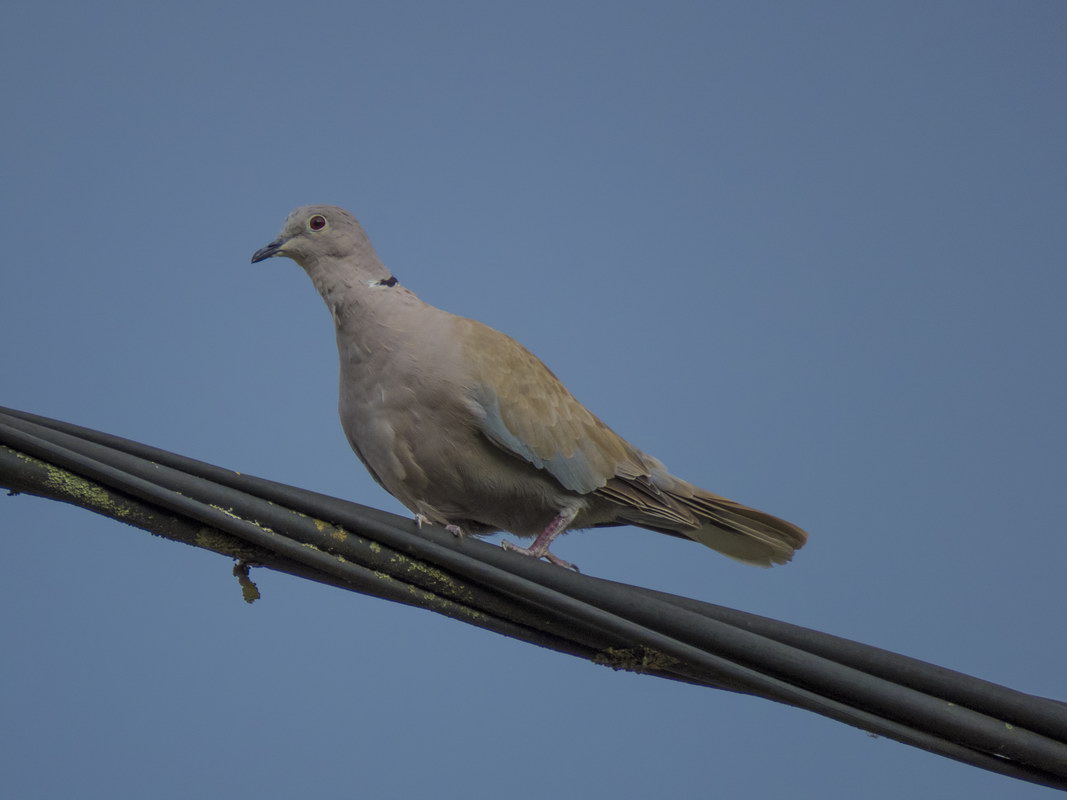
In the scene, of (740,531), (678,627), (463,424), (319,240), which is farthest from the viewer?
(740,531)

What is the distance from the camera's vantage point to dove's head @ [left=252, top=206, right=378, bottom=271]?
2832mm

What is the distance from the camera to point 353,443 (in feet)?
9.06

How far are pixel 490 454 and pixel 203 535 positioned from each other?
973mm

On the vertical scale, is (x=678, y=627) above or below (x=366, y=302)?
below

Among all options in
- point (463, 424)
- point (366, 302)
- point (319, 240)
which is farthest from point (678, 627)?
point (319, 240)

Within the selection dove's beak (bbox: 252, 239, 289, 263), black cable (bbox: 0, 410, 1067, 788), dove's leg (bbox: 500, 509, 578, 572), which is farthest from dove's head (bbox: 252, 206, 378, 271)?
black cable (bbox: 0, 410, 1067, 788)

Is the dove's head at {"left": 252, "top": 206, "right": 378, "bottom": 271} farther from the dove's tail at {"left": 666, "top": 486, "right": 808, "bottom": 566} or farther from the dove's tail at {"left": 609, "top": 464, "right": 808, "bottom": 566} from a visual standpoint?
the dove's tail at {"left": 666, "top": 486, "right": 808, "bottom": 566}

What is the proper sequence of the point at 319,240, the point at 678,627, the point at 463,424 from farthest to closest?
the point at 319,240, the point at 463,424, the point at 678,627

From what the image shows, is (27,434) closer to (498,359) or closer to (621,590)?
(621,590)

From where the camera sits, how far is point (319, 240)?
2.84 metres

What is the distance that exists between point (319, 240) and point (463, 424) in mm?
591

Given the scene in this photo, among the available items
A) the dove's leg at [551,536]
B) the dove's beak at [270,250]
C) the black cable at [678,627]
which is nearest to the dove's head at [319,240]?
the dove's beak at [270,250]

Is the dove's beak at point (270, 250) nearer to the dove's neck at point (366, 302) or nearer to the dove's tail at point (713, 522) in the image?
the dove's neck at point (366, 302)

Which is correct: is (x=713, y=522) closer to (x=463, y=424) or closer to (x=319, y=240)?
(x=463, y=424)
